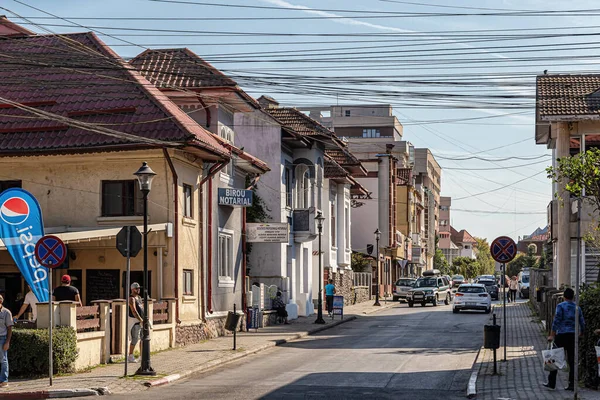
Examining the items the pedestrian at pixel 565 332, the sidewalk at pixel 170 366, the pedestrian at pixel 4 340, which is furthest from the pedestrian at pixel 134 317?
the pedestrian at pixel 565 332

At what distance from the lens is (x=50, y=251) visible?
17500 millimetres

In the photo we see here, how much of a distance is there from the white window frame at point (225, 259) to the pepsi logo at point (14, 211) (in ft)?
34.6

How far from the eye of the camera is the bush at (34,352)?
747 inches

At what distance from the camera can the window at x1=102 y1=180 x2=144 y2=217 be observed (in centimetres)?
2642

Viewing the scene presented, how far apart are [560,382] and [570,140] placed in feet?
50.4

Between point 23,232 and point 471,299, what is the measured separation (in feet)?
98.2

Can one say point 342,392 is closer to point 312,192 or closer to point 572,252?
point 572,252

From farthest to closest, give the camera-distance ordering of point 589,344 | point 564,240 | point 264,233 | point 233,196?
point 264,233, point 564,240, point 233,196, point 589,344

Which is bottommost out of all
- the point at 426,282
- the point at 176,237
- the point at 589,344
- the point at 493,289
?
the point at 493,289

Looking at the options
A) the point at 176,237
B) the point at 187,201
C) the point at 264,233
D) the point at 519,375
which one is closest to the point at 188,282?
the point at 176,237

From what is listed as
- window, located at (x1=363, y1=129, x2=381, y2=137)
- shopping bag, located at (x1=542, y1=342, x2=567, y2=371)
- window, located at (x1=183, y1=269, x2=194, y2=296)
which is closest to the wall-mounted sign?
window, located at (x1=183, y1=269, x2=194, y2=296)

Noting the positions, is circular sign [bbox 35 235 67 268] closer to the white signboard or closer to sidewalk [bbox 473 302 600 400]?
sidewalk [bbox 473 302 600 400]

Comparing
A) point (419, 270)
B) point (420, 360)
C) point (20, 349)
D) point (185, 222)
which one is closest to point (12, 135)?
point (185, 222)

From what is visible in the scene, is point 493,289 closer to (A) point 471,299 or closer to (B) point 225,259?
(A) point 471,299
